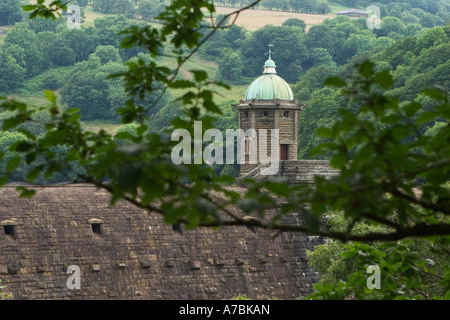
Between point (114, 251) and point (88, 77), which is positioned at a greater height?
point (88, 77)

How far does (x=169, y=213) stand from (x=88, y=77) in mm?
154904

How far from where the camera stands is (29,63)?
182875 mm

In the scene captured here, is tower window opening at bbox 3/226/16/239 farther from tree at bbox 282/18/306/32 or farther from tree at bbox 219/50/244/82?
tree at bbox 282/18/306/32

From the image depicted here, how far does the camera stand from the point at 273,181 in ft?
37.6

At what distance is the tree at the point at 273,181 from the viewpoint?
11.3 meters

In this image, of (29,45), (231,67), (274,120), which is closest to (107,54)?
(29,45)

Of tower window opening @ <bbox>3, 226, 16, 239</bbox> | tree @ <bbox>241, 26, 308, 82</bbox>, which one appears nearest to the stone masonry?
tower window opening @ <bbox>3, 226, 16, 239</bbox>

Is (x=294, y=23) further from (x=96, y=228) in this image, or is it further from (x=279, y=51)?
(x=96, y=228)

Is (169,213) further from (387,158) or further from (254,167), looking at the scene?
(254,167)

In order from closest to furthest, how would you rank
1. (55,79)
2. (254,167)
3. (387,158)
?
1. (387,158)
2. (254,167)
3. (55,79)

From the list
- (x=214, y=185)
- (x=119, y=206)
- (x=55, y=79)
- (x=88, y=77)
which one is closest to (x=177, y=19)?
(x=214, y=185)
